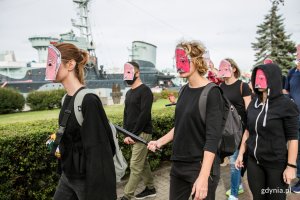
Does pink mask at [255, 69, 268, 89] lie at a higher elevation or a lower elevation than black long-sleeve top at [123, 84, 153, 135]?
higher

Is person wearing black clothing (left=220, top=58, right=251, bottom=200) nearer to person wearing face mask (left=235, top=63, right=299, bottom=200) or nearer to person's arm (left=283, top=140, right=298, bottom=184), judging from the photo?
person wearing face mask (left=235, top=63, right=299, bottom=200)

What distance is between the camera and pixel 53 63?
7.86ft

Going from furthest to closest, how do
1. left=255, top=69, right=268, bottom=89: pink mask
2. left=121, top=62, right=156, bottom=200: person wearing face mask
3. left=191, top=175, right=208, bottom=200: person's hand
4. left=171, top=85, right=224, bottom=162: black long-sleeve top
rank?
1. left=121, top=62, right=156, bottom=200: person wearing face mask
2. left=255, top=69, right=268, bottom=89: pink mask
3. left=171, top=85, right=224, bottom=162: black long-sleeve top
4. left=191, top=175, right=208, bottom=200: person's hand

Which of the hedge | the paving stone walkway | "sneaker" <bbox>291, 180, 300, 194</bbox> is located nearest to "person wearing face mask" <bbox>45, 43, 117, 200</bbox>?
the hedge

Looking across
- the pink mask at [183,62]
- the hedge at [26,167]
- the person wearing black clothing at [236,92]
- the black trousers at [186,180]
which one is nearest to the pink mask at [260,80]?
the pink mask at [183,62]

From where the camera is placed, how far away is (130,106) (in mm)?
4879

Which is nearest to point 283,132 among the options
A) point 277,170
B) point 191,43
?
point 277,170

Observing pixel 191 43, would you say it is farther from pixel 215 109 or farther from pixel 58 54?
pixel 58 54

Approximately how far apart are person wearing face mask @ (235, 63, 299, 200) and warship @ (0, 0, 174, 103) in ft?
90.6

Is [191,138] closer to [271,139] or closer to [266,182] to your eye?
[271,139]

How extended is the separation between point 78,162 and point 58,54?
0.93 m

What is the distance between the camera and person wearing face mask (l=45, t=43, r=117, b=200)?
2102 mm

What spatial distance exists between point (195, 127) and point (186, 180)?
51 cm

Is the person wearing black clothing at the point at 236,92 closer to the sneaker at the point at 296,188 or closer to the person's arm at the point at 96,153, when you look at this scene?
the sneaker at the point at 296,188
